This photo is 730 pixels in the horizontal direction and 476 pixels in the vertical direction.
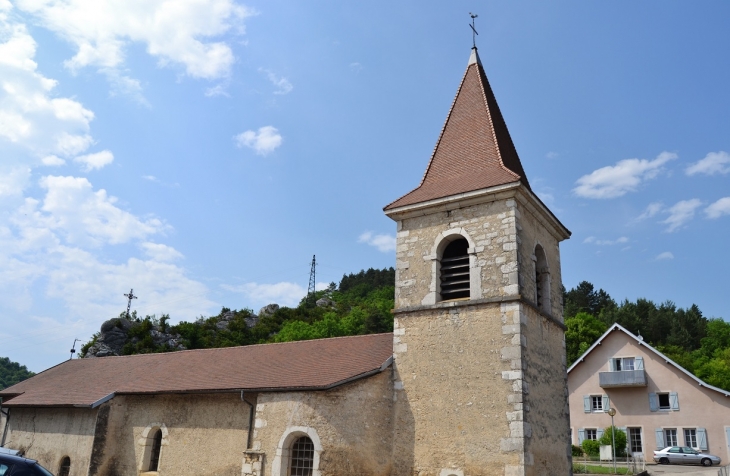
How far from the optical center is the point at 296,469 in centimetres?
1266

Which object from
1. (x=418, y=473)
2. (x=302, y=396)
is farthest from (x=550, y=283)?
(x=302, y=396)

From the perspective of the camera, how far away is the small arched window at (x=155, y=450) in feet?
51.3

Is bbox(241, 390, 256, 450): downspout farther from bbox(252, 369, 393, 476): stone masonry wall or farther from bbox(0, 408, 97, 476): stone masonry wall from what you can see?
bbox(0, 408, 97, 476): stone masonry wall

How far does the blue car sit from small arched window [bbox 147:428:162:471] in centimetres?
861

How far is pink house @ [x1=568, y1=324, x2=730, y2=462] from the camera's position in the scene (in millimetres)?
28828

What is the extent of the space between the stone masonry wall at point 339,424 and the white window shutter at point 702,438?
76.2ft

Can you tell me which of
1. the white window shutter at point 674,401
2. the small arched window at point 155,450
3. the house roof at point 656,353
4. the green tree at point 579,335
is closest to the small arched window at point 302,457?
the small arched window at point 155,450

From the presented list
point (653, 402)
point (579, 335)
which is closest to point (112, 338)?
point (653, 402)

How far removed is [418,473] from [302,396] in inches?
119

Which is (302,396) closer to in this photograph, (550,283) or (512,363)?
(512,363)

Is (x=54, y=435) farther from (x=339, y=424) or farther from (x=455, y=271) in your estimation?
(x=455, y=271)

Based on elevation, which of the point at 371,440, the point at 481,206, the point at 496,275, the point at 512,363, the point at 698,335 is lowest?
the point at 371,440

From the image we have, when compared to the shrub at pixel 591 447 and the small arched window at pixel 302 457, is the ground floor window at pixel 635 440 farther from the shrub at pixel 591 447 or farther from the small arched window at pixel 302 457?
the small arched window at pixel 302 457

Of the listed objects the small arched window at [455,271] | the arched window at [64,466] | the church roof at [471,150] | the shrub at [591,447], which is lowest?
the arched window at [64,466]
